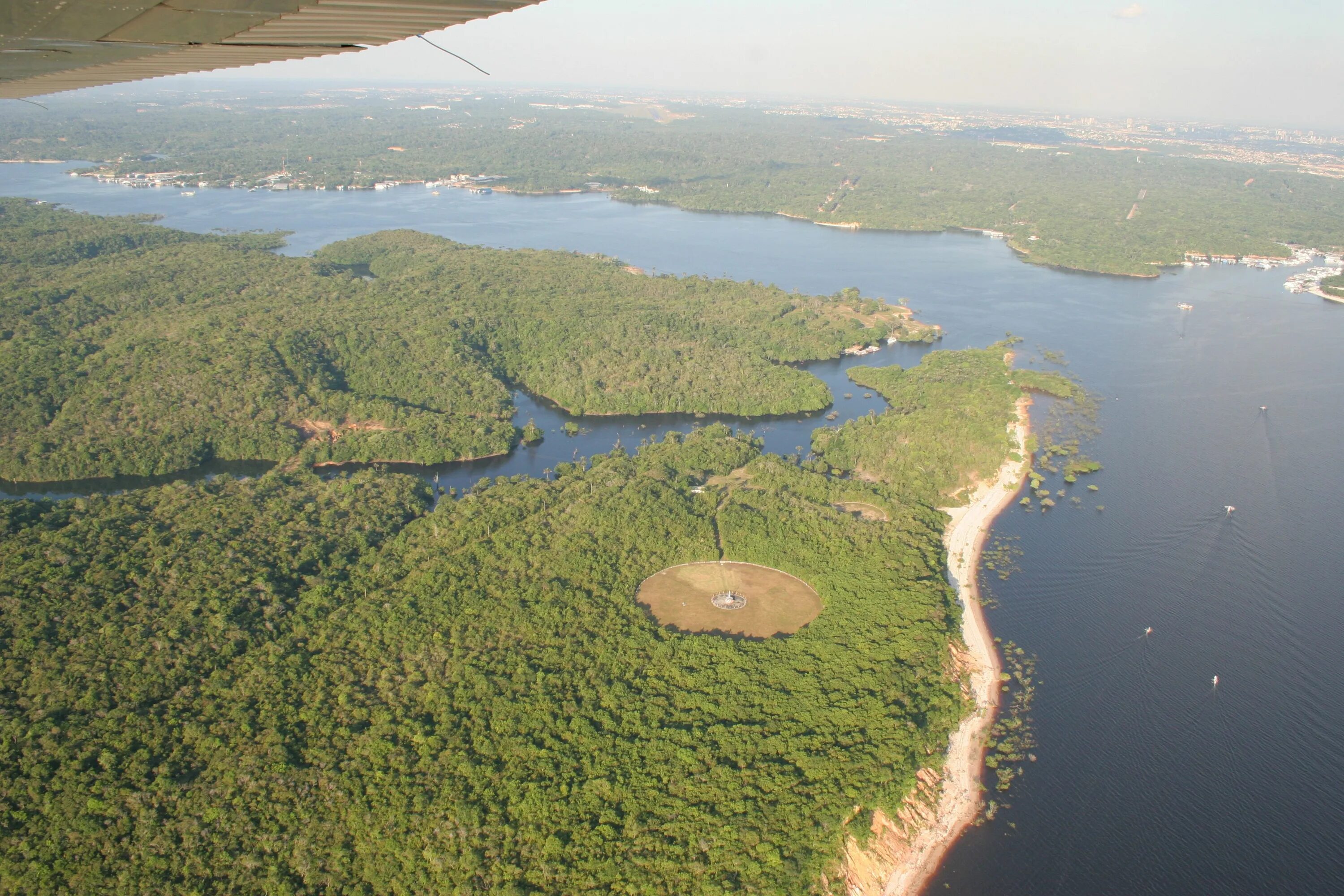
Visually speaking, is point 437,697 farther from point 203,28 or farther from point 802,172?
point 802,172

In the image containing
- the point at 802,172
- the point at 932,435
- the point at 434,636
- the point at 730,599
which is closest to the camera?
the point at 434,636

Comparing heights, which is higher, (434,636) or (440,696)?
(434,636)

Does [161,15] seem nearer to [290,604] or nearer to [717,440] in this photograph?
[290,604]

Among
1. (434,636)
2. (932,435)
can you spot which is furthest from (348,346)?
(932,435)

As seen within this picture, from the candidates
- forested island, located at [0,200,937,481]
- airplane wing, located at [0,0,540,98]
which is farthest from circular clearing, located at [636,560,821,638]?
airplane wing, located at [0,0,540,98]

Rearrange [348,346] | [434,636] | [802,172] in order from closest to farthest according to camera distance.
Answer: [434,636]
[348,346]
[802,172]

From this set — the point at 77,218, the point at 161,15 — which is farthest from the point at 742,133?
the point at 161,15
